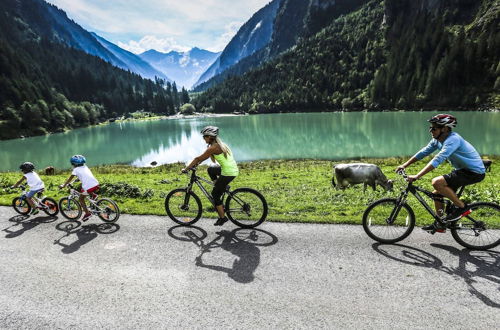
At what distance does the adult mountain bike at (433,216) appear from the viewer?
24.8 ft

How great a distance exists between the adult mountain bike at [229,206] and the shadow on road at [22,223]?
5285 millimetres

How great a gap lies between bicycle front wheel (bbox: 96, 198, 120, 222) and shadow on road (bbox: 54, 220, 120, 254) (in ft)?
0.85

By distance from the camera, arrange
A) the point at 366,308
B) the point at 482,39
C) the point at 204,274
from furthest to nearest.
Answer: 1. the point at 482,39
2. the point at 204,274
3. the point at 366,308

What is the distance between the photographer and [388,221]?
332 inches

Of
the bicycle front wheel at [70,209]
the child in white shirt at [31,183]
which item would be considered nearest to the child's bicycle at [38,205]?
the child in white shirt at [31,183]

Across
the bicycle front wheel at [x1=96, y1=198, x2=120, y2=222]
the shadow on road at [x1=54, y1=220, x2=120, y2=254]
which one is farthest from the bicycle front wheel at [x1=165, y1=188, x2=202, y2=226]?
the bicycle front wheel at [x1=96, y1=198, x2=120, y2=222]

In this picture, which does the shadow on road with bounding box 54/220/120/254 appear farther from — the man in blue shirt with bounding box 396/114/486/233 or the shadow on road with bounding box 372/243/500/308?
the man in blue shirt with bounding box 396/114/486/233

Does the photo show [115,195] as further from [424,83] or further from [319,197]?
[424,83]

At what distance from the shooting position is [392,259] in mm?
7492

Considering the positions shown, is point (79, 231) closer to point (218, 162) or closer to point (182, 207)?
point (182, 207)

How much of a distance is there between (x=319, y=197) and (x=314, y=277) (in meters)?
8.04

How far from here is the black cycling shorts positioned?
7.50 meters

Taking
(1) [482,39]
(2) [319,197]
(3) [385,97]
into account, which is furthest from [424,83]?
(2) [319,197]

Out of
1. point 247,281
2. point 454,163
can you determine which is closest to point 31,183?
point 247,281
